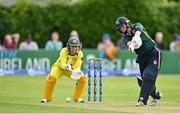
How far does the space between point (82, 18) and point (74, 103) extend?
63.8ft

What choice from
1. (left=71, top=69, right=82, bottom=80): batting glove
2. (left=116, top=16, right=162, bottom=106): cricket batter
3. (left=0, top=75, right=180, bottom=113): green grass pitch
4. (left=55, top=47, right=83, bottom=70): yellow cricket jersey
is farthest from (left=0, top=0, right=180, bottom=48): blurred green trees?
(left=116, top=16, right=162, bottom=106): cricket batter

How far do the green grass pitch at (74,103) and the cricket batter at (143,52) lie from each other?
43 cm

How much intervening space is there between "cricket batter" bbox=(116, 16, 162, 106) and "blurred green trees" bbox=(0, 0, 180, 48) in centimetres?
1961

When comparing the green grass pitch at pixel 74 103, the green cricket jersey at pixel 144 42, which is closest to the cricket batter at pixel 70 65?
the green grass pitch at pixel 74 103

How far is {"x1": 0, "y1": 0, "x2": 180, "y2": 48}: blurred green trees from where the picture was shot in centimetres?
3728

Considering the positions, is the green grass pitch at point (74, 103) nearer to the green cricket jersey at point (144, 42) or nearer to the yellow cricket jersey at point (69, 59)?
the yellow cricket jersey at point (69, 59)

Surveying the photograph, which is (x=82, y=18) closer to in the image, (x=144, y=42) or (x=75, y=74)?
(x=75, y=74)

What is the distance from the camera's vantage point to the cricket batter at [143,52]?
679 inches

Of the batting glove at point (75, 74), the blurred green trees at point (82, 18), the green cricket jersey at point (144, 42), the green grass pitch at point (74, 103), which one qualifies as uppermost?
the blurred green trees at point (82, 18)

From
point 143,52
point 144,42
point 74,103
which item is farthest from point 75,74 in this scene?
point 144,42

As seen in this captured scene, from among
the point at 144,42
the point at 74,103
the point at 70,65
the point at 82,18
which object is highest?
the point at 82,18

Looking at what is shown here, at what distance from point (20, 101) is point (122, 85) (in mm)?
7655

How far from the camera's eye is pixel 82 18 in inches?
1473

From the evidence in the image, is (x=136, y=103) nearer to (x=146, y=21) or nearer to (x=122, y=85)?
(x=122, y=85)
